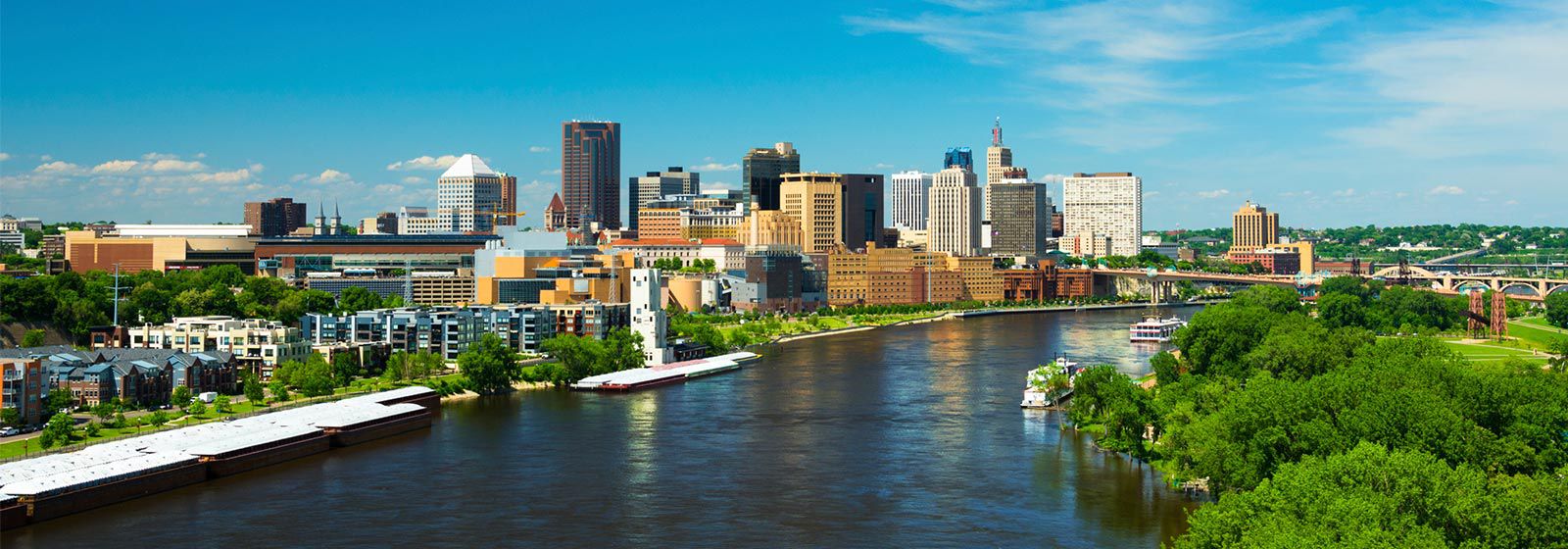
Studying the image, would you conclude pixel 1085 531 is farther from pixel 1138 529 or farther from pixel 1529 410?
pixel 1529 410

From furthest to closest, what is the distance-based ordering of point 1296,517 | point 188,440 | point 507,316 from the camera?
point 507,316
point 188,440
point 1296,517

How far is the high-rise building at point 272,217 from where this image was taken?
165 m

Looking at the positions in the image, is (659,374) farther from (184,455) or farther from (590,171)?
(590,171)

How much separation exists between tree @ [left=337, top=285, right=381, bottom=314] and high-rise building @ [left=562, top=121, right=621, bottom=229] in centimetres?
10600

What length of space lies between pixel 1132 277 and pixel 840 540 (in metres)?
132

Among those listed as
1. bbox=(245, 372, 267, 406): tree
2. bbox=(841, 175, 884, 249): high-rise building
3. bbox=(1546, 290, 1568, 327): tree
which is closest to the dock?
bbox=(245, 372, 267, 406): tree

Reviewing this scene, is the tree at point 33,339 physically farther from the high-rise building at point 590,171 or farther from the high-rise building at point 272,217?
the high-rise building at point 590,171

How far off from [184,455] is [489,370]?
19.1 metres

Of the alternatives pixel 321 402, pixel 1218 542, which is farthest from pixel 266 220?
pixel 1218 542

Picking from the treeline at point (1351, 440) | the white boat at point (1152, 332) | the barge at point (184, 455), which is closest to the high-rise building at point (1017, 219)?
the white boat at point (1152, 332)

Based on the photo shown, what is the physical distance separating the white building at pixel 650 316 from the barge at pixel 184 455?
19.9 metres

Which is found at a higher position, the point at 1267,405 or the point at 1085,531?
the point at 1267,405

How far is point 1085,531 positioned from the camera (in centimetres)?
2992

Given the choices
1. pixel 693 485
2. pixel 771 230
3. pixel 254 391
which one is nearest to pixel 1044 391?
pixel 693 485
